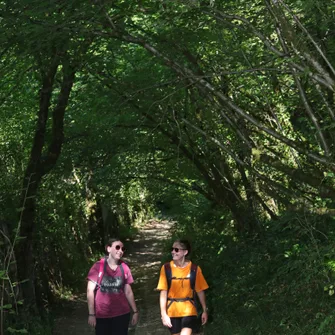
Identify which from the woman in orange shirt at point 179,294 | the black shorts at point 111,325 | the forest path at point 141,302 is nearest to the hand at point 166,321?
the woman in orange shirt at point 179,294

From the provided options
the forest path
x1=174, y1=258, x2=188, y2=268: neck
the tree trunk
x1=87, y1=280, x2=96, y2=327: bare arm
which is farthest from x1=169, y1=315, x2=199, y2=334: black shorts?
the forest path

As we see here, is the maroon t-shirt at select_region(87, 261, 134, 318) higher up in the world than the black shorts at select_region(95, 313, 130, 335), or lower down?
higher up

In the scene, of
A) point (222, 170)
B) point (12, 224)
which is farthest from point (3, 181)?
point (222, 170)

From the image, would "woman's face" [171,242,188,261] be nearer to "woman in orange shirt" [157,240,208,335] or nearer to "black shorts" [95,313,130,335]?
"woman in orange shirt" [157,240,208,335]

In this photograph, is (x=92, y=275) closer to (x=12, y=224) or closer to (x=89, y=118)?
(x=12, y=224)

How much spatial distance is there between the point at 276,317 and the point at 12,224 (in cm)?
610

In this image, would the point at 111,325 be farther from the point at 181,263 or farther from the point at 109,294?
the point at 181,263

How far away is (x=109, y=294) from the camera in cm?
770

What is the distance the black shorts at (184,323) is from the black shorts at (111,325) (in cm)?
68

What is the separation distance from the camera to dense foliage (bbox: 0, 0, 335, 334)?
7352mm

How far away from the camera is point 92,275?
7.69 m

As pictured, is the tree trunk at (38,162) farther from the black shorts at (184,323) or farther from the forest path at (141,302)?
the black shorts at (184,323)

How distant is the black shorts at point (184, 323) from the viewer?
7.33 metres

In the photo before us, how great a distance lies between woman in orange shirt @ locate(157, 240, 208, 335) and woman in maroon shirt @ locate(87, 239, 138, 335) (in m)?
0.52
